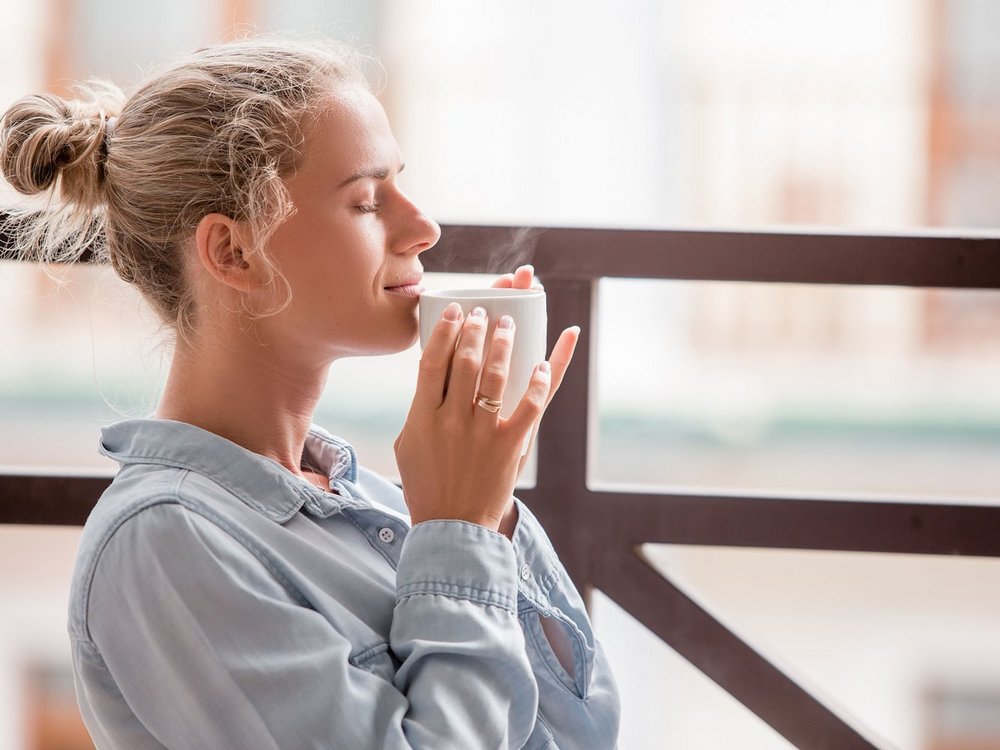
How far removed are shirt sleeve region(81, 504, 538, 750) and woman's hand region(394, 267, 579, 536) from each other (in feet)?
0.14

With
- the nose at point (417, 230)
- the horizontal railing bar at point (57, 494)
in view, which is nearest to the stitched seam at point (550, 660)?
the nose at point (417, 230)

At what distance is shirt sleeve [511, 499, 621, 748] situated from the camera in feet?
3.04

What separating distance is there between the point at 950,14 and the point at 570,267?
30.3ft

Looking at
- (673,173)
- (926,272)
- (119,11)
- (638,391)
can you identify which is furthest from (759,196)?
(926,272)

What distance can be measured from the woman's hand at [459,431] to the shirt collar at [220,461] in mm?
94

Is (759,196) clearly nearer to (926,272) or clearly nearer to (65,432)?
(65,432)

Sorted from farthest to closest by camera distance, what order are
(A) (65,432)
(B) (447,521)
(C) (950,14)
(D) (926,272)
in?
(C) (950,14) < (A) (65,432) < (D) (926,272) < (B) (447,521)

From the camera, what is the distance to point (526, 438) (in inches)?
33.6

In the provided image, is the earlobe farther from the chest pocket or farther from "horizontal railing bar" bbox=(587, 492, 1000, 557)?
"horizontal railing bar" bbox=(587, 492, 1000, 557)

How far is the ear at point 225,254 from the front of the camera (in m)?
0.88

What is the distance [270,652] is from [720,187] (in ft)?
28.1

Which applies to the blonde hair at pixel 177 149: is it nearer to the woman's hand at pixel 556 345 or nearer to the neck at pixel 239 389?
the neck at pixel 239 389

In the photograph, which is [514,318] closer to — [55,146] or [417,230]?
[417,230]

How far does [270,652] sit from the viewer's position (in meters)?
0.75
